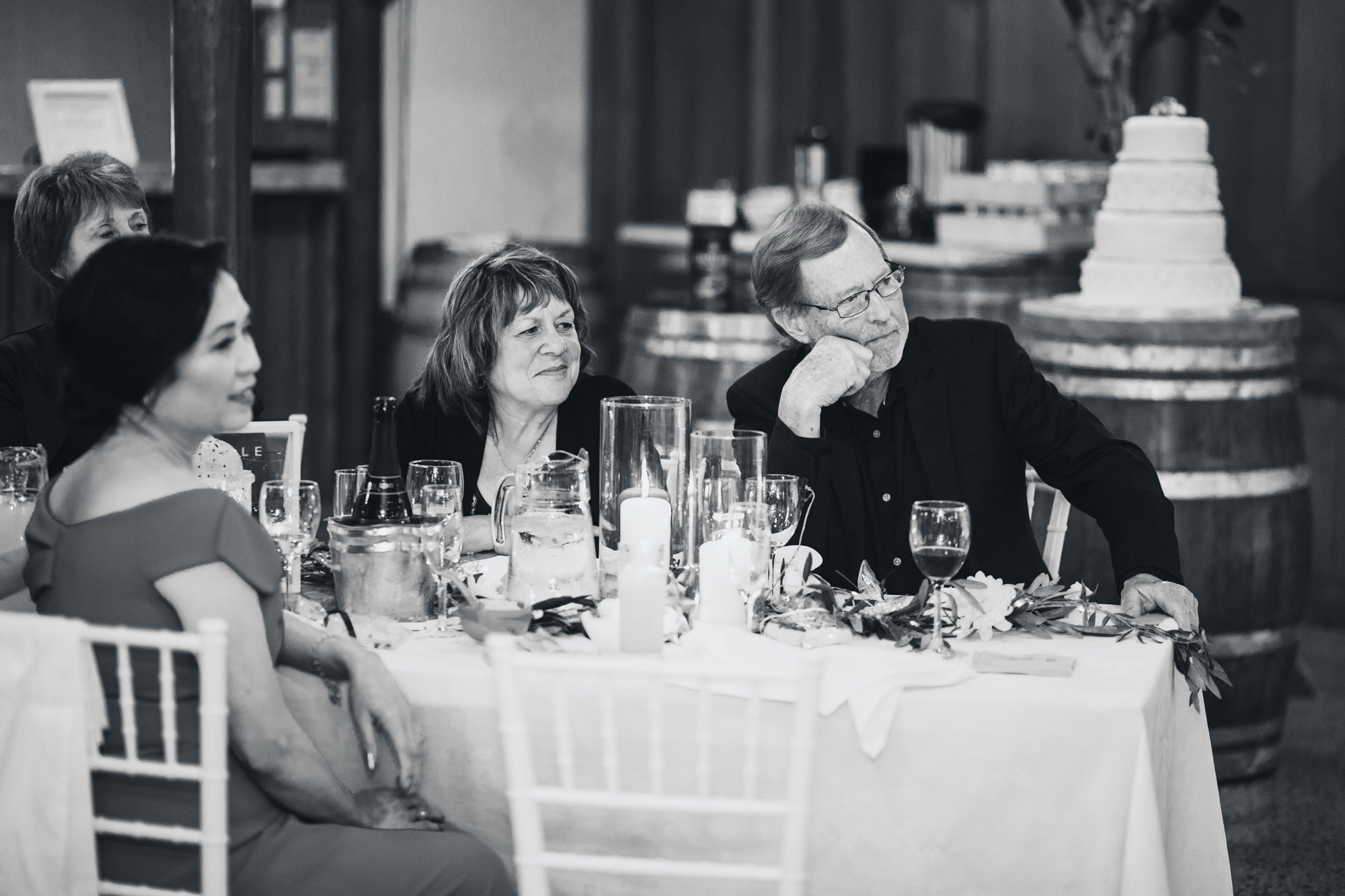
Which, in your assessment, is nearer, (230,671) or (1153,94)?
(230,671)

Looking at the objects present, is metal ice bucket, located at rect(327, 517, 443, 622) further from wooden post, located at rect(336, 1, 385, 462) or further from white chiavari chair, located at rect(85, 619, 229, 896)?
wooden post, located at rect(336, 1, 385, 462)

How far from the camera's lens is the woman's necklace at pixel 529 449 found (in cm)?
301

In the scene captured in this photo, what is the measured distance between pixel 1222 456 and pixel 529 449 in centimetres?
151

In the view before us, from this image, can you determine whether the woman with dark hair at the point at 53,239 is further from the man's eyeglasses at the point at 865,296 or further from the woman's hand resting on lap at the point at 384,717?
the man's eyeglasses at the point at 865,296

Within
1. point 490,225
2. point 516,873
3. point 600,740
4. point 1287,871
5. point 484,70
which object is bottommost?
point 1287,871

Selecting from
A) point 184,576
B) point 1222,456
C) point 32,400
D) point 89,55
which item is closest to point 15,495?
point 32,400

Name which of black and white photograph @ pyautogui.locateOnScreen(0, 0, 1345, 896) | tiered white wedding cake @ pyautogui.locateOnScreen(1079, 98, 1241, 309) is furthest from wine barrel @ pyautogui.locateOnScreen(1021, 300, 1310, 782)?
tiered white wedding cake @ pyautogui.locateOnScreen(1079, 98, 1241, 309)

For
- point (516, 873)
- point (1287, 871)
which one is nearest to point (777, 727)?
point (516, 873)

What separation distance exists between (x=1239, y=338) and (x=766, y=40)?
3.54 metres

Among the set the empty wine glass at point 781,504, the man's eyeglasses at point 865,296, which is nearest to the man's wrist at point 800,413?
the man's eyeglasses at point 865,296

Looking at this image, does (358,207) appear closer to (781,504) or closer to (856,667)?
(781,504)

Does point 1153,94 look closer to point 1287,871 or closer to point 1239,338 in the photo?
point 1239,338

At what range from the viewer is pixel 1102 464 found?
281cm

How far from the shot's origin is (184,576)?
1858mm
